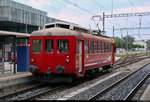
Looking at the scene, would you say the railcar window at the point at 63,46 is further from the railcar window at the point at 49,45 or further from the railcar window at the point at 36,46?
the railcar window at the point at 36,46

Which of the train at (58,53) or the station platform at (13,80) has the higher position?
the train at (58,53)

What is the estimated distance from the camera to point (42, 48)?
1973 cm

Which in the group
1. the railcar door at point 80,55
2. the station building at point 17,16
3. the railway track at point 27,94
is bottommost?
the railway track at point 27,94

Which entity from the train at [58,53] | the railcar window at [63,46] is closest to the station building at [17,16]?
the train at [58,53]

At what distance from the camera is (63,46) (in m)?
19.6

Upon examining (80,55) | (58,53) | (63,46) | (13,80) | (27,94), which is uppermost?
(63,46)

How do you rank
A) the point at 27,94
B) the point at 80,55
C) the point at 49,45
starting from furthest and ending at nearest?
the point at 80,55 → the point at 49,45 → the point at 27,94

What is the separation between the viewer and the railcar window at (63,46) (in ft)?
63.9

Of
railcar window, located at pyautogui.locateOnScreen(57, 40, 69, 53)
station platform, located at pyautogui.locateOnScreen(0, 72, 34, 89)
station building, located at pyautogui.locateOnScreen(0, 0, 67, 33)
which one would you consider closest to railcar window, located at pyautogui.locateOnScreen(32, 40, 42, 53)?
railcar window, located at pyautogui.locateOnScreen(57, 40, 69, 53)

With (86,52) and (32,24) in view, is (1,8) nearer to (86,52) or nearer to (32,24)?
(32,24)

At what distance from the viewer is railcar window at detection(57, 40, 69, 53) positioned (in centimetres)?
1946

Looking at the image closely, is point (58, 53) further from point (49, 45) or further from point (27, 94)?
point (27, 94)

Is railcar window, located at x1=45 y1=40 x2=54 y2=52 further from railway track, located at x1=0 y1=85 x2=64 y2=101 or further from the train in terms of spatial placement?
railway track, located at x1=0 y1=85 x2=64 y2=101

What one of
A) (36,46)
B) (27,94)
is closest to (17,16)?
(36,46)
